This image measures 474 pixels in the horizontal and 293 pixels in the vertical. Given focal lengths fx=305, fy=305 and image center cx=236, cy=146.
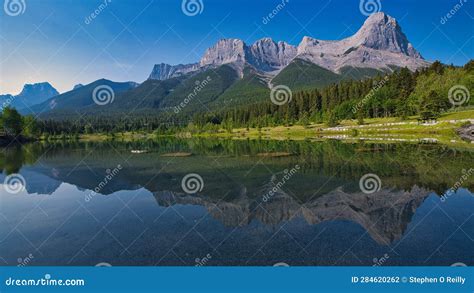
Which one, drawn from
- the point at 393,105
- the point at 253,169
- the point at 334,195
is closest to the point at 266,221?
the point at 334,195

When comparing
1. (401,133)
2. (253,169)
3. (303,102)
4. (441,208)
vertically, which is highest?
(303,102)

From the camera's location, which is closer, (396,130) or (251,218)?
(251,218)

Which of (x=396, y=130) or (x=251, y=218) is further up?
(x=396, y=130)

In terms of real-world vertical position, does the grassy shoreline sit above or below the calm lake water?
above

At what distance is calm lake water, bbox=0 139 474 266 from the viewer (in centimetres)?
1389

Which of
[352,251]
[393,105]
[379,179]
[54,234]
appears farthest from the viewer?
[393,105]

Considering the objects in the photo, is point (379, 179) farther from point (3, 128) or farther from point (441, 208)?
point (3, 128)

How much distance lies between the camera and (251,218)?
19.0 m

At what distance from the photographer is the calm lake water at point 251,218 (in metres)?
13.9

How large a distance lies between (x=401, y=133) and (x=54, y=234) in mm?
88144

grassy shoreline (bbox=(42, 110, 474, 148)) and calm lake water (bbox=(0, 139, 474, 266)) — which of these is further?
grassy shoreline (bbox=(42, 110, 474, 148))

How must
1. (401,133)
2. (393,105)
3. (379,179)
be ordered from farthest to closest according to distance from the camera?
(393,105)
(401,133)
(379,179)

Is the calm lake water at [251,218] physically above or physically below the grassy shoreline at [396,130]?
below

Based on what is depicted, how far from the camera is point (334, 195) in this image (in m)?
23.3
